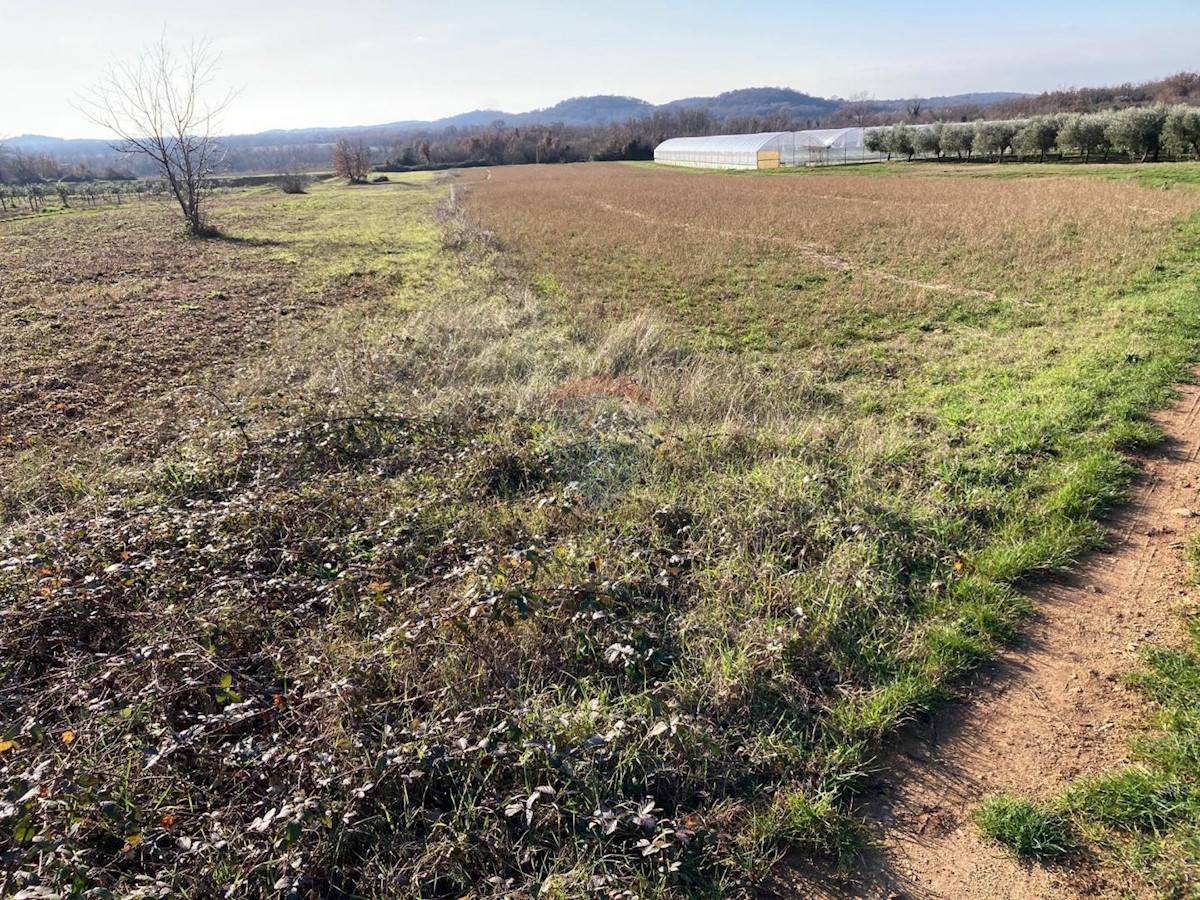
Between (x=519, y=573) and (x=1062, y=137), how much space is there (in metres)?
59.6

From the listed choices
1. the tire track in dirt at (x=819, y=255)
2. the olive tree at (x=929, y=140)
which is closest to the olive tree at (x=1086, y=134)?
the olive tree at (x=929, y=140)

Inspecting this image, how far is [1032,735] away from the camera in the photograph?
3.45 metres

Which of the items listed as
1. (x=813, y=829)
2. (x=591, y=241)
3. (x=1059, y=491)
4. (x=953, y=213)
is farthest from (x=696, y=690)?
(x=953, y=213)

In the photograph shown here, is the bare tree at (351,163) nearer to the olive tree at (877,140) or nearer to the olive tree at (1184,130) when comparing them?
the olive tree at (877,140)

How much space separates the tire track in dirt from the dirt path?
9960 millimetres

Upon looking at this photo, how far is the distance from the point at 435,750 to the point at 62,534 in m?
4.09

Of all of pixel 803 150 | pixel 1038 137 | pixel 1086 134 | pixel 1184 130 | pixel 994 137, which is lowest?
pixel 1184 130

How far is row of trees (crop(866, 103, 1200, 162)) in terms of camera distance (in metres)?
39.7

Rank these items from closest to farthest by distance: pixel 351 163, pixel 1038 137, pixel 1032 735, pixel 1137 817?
pixel 1137 817 < pixel 1032 735 < pixel 1038 137 < pixel 351 163

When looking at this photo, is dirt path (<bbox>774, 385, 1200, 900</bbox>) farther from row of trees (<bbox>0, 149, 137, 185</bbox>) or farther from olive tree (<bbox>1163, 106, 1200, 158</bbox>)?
row of trees (<bbox>0, 149, 137, 185</bbox>)

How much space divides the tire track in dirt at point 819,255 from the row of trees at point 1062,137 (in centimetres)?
3509

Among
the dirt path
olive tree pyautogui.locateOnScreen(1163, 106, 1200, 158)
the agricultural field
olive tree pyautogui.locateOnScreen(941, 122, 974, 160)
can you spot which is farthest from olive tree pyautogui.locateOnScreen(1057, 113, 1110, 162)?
the dirt path

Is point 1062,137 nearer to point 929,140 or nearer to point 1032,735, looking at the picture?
point 929,140

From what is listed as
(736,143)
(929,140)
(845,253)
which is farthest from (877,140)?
(845,253)
